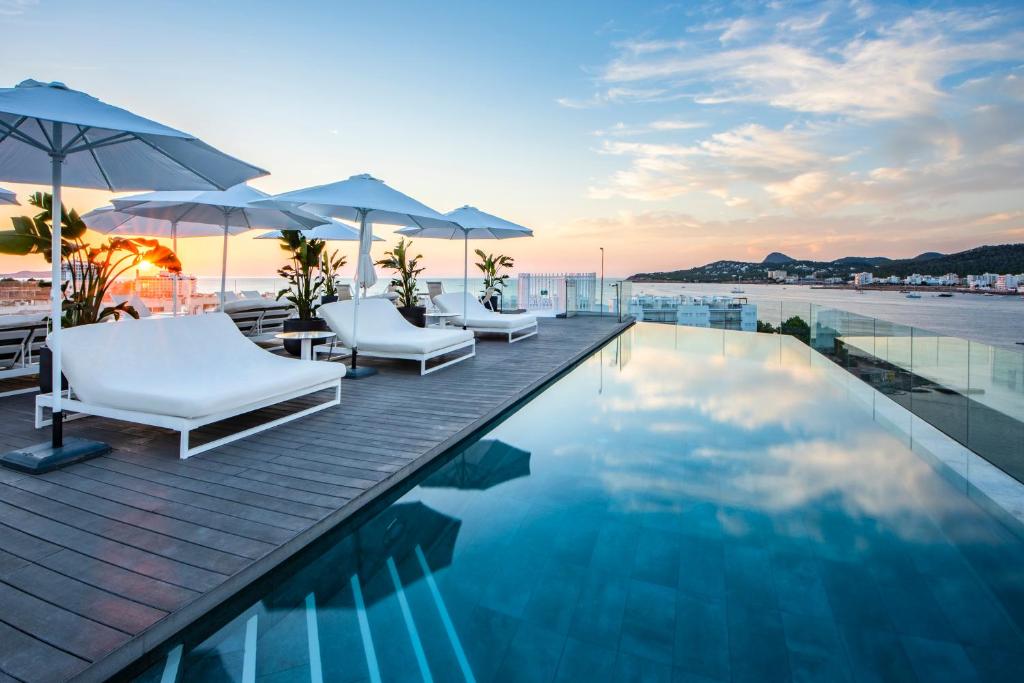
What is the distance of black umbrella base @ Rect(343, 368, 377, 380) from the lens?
20.9 ft

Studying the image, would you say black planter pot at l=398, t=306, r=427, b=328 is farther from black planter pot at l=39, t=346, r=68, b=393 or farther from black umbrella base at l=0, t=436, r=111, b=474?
black umbrella base at l=0, t=436, r=111, b=474

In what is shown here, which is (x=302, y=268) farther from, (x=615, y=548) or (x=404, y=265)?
(x=615, y=548)

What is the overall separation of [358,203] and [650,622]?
197 inches

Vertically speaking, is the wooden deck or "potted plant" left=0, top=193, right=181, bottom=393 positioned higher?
"potted plant" left=0, top=193, right=181, bottom=393

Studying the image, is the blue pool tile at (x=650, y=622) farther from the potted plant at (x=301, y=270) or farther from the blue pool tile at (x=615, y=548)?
the potted plant at (x=301, y=270)

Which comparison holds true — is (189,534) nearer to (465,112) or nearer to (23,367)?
(23,367)

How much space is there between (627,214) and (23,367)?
16.9 meters

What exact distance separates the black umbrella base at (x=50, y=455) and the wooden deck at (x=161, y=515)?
0.23ft

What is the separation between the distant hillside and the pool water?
16.9 metres

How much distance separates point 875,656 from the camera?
1.95 metres

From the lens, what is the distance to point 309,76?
32.8 feet

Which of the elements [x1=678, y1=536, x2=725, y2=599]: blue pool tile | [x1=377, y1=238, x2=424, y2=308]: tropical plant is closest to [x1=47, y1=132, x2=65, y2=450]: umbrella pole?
[x1=678, y1=536, x2=725, y2=599]: blue pool tile

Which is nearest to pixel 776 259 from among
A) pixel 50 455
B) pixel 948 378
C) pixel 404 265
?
pixel 404 265

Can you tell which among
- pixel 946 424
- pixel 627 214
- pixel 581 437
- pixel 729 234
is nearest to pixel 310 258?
pixel 581 437
